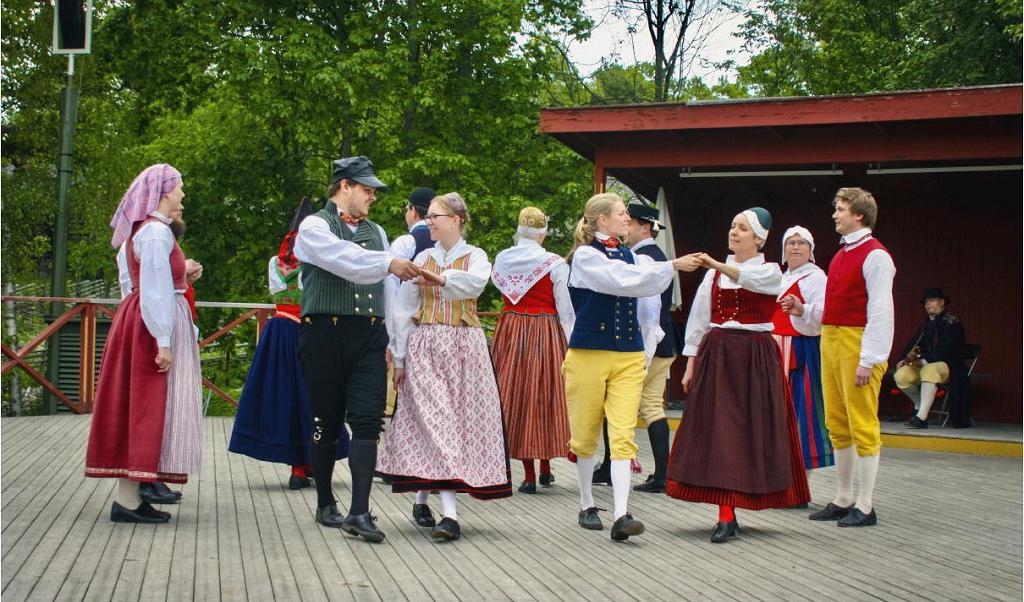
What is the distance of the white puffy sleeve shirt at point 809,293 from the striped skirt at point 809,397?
0.10m

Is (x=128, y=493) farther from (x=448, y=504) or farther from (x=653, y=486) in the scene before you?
(x=653, y=486)

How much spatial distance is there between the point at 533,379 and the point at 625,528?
1.77 meters

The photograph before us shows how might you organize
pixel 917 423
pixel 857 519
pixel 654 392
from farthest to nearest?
pixel 917 423 < pixel 654 392 < pixel 857 519

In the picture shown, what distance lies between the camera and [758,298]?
215 inches

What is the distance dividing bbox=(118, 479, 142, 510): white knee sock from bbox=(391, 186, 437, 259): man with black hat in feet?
5.22

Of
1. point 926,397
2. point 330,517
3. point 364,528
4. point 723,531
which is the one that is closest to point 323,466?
point 330,517

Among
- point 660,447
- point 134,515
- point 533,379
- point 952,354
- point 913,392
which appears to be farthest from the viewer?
point 913,392

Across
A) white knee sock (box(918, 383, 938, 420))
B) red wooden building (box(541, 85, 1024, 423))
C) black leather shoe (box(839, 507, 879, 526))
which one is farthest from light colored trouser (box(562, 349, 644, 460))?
white knee sock (box(918, 383, 938, 420))

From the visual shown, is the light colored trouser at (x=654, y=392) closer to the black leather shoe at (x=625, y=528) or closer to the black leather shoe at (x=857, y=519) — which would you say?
the black leather shoe at (x=857, y=519)

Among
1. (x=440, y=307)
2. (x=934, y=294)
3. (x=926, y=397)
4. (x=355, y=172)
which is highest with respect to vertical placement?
(x=355, y=172)

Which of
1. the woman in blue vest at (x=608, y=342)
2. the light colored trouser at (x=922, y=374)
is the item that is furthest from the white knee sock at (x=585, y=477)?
the light colored trouser at (x=922, y=374)

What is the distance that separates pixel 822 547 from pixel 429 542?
5.26 feet

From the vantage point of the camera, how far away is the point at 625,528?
201 inches

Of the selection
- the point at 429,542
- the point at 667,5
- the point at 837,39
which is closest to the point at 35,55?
the point at 667,5
